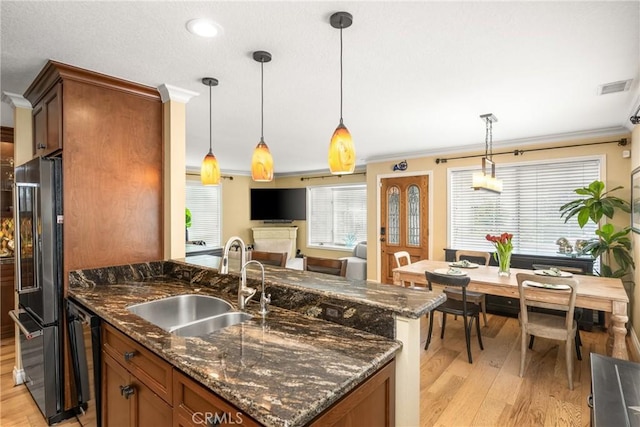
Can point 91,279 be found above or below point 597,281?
above

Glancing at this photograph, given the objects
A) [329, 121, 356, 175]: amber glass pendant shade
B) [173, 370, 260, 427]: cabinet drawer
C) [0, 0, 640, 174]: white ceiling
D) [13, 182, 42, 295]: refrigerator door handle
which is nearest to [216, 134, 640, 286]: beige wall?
[0, 0, 640, 174]: white ceiling

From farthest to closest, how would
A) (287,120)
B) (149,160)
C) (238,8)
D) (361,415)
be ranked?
(287,120) < (149,160) < (238,8) < (361,415)

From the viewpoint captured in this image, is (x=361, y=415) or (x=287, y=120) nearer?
(x=361, y=415)

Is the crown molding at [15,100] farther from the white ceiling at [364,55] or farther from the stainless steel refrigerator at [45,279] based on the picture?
the stainless steel refrigerator at [45,279]

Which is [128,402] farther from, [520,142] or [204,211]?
[204,211]

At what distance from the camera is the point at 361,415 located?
46.9 inches

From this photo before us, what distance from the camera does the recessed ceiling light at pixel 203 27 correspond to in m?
1.74

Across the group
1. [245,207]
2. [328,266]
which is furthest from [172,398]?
[245,207]

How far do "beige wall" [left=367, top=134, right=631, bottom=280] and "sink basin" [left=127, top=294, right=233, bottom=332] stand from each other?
4.11 meters

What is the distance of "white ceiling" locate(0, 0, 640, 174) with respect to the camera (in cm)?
166

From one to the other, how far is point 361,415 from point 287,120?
10.1 ft

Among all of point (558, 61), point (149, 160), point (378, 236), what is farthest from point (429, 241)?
point (149, 160)

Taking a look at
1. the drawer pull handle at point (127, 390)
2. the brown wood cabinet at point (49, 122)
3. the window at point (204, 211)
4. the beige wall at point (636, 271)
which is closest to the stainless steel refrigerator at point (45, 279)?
the brown wood cabinet at point (49, 122)

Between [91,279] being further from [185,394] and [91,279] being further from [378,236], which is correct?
[378,236]
